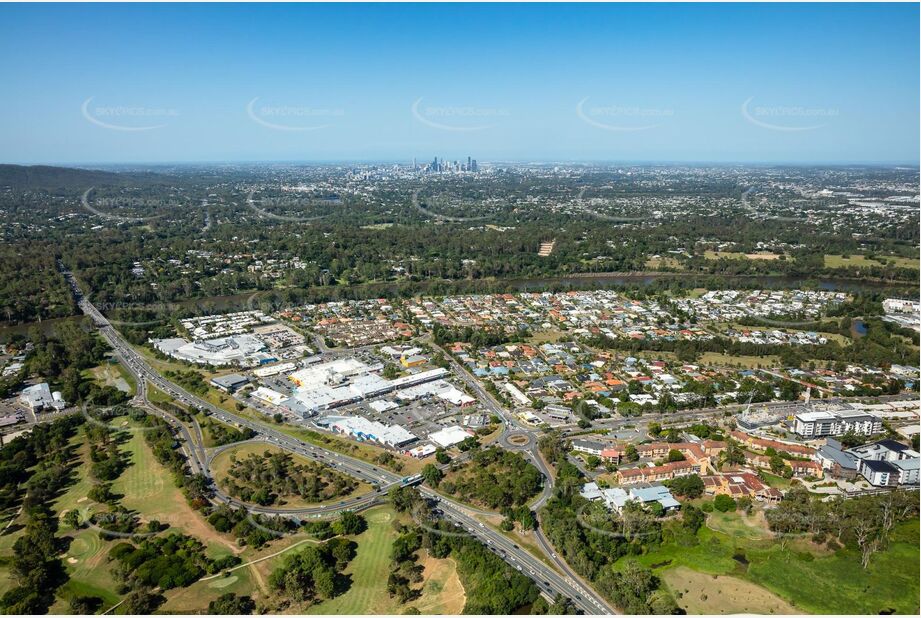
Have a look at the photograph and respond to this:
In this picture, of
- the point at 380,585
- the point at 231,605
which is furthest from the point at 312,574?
the point at 231,605

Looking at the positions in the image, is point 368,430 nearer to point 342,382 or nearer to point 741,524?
point 342,382

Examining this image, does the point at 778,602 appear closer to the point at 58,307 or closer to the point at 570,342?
the point at 570,342

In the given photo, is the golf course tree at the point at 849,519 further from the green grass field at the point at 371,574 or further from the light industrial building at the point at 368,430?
the light industrial building at the point at 368,430

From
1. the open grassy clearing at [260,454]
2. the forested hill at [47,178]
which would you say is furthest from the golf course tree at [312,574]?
the forested hill at [47,178]

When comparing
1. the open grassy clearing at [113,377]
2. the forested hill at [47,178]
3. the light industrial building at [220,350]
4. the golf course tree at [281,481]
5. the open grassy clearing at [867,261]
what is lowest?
the golf course tree at [281,481]

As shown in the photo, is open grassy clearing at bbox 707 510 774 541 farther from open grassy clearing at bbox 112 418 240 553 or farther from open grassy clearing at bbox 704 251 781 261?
open grassy clearing at bbox 704 251 781 261

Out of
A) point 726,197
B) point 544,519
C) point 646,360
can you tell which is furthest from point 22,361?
point 726,197
